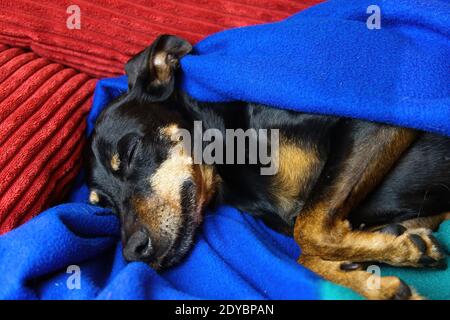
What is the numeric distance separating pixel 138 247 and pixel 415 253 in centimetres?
92

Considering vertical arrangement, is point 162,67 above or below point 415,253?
above

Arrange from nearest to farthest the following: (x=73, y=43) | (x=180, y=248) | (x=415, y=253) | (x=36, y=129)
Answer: (x=415, y=253)
(x=180, y=248)
(x=36, y=129)
(x=73, y=43)

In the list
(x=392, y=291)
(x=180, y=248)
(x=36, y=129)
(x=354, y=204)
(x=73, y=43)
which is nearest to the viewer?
(x=392, y=291)

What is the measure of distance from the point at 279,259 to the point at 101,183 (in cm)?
81

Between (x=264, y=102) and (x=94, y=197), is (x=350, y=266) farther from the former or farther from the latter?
(x=94, y=197)

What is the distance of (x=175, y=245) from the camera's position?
191 centimetres

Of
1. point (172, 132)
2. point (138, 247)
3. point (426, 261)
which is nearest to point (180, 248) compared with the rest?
point (138, 247)

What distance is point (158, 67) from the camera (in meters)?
2.14

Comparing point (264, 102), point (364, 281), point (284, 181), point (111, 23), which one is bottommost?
point (364, 281)

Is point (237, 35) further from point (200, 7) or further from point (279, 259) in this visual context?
point (279, 259)

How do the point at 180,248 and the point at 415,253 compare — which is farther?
the point at 180,248

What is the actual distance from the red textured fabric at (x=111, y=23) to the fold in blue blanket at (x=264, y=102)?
0.34m

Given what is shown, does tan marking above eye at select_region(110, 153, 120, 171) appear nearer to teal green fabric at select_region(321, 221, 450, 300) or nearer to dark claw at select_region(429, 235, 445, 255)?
teal green fabric at select_region(321, 221, 450, 300)

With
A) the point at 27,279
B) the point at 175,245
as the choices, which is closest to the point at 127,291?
the point at 27,279
